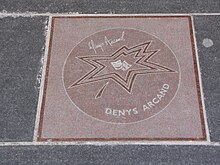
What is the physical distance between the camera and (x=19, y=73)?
2.15 meters

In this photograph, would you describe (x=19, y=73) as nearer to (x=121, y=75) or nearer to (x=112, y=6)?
(x=121, y=75)

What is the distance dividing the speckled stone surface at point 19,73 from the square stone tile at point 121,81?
0.22 feet

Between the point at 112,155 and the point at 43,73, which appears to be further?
the point at 43,73

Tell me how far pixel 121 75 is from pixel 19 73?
537 mm

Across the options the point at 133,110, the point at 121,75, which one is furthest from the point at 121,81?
the point at 133,110

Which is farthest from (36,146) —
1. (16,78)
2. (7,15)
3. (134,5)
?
(134,5)

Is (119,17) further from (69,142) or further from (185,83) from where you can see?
(69,142)

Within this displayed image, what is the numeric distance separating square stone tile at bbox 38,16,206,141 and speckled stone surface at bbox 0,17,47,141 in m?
0.07

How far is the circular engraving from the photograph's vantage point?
2.01 meters
